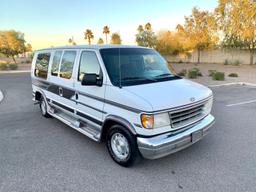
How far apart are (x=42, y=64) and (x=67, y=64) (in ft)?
5.62

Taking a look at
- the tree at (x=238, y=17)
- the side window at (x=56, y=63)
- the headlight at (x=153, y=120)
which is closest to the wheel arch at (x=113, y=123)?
the headlight at (x=153, y=120)

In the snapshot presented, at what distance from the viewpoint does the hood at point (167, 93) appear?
2812 millimetres

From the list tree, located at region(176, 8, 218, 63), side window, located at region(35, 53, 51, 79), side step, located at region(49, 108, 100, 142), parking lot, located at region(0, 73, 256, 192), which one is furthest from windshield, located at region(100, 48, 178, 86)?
tree, located at region(176, 8, 218, 63)

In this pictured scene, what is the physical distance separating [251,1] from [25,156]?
23.9m

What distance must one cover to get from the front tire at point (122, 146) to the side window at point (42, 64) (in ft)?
10.1

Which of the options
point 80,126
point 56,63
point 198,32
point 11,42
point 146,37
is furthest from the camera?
point 146,37

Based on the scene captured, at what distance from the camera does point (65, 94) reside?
4.45 m

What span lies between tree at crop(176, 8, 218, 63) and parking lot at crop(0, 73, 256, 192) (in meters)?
29.3

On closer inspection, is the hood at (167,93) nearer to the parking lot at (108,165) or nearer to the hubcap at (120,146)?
the hubcap at (120,146)

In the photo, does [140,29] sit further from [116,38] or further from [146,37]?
[116,38]

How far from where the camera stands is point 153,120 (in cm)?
275

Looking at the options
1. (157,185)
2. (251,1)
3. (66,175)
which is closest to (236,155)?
(157,185)

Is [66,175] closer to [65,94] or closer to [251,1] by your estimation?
[65,94]

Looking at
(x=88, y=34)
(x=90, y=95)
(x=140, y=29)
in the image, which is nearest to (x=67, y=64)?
(x=90, y=95)
